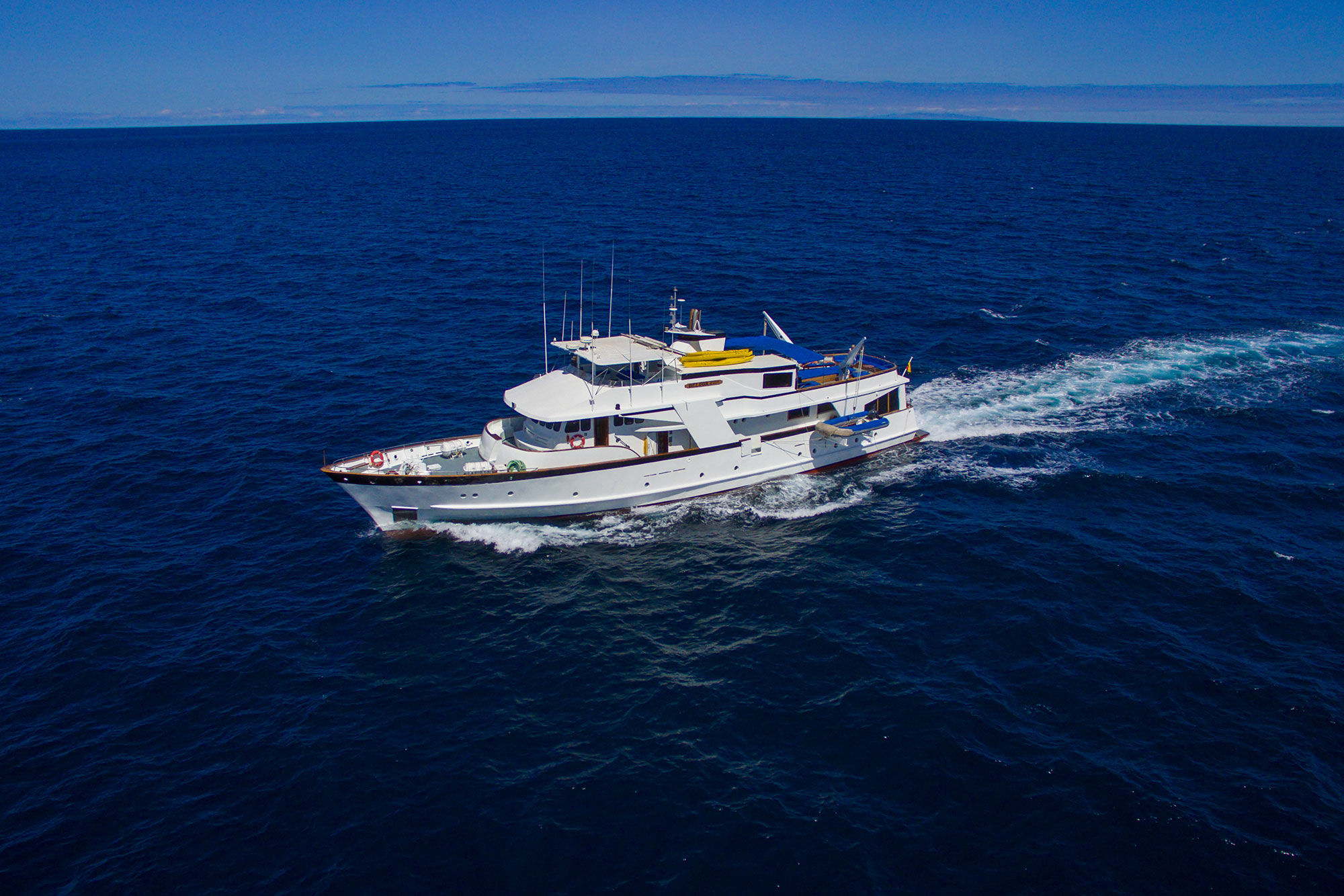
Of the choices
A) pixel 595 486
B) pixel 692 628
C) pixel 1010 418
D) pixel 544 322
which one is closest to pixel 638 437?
pixel 595 486

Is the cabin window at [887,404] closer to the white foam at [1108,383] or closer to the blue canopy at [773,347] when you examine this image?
the white foam at [1108,383]

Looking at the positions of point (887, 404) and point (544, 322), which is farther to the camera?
point (544, 322)

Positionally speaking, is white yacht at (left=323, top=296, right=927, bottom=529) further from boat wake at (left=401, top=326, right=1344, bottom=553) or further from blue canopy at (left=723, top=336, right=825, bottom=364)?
boat wake at (left=401, top=326, right=1344, bottom=553)

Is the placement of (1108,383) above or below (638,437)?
above

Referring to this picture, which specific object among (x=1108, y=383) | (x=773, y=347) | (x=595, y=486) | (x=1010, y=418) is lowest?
(x=595, y=486)

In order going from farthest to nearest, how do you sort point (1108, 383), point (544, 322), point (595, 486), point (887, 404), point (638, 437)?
point (544, 322) < point (1108, 383) < point (887, 404) < point (638, 437) < point (595, 486)

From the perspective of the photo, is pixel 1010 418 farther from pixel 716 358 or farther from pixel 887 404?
pixel 716 358

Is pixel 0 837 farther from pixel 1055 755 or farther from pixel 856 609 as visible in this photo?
pixel 1055 755

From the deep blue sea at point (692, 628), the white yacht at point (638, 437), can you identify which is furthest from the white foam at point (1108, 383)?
the white yacht at point (638, 437)

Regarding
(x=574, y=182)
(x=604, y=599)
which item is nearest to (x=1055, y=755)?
(x=604, y=599)
